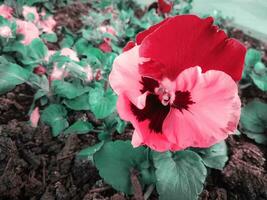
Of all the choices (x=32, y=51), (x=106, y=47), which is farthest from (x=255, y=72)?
(x=32, y=51)

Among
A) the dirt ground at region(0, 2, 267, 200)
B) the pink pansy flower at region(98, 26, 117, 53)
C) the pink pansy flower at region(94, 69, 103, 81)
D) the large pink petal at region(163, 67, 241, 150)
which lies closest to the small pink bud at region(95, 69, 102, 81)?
the pink pansy flower at region(94, 69, 103, 81)

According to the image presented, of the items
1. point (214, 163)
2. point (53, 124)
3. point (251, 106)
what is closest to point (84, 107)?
point (53, 124)

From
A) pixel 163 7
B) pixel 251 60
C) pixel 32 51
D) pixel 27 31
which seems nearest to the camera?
pixel 32 51

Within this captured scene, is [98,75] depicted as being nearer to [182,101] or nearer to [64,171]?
[64,171]

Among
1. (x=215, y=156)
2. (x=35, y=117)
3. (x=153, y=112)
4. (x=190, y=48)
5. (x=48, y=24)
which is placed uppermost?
(x=190, y=48)

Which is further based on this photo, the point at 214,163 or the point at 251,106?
the point at 251,106

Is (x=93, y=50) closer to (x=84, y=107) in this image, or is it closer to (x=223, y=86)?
(x=84, y=107)

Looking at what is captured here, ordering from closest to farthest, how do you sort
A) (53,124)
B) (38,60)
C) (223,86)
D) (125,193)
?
(223,86), (125,193), (53,124), (38,60)
